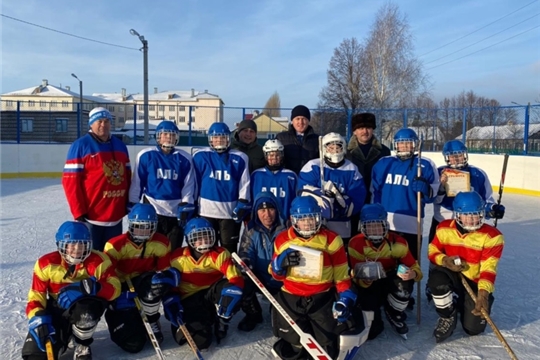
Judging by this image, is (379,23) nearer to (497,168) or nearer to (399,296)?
(497,168)

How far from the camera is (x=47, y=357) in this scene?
7.90 ft

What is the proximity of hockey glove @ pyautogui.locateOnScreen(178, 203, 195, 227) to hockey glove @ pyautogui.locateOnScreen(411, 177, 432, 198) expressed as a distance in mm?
1751

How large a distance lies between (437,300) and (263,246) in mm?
1270

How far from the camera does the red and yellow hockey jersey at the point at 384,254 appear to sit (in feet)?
10.1

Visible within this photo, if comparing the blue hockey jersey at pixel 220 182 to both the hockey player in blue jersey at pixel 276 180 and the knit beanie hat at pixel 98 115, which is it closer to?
the hockey player in blue jersey at pixel 276 180

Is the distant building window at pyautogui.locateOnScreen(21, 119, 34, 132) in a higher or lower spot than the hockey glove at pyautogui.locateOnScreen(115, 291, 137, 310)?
higher

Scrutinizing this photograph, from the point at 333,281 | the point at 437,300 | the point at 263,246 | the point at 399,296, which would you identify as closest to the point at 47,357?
the point at 263,246

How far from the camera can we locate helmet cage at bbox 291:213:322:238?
2703 millimetres

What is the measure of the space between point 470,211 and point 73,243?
2562 mm

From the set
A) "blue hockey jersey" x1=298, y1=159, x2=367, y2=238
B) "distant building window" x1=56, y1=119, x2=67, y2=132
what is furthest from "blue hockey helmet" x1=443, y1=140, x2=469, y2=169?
"distant building window" x1=56, y1=119, x2=67, y2=132

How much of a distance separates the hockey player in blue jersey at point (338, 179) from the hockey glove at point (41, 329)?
76.3 inches

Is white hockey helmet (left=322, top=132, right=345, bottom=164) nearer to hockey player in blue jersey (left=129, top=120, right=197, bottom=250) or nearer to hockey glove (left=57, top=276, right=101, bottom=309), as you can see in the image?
hockey player in blue jersey (left=129, top=120, right=197, bottom=250)

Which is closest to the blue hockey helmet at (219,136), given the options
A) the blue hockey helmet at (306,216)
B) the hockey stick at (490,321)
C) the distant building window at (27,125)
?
the blue hockey helmet at (306,216)

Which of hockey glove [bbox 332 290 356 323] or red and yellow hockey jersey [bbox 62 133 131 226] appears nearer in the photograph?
hockey glove [bbox 332 290 356 323]
